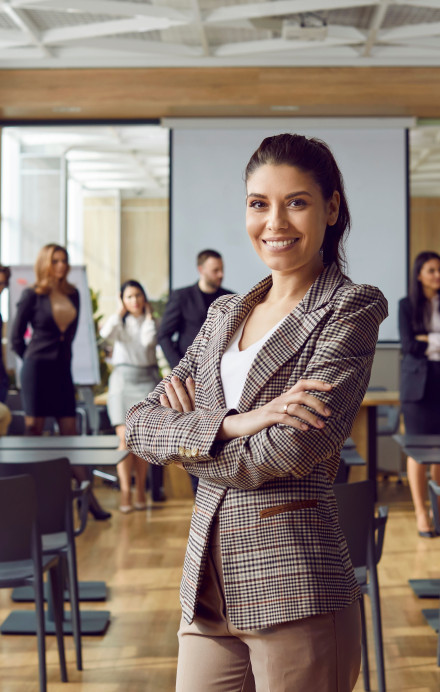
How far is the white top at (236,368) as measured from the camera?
139 centimetres

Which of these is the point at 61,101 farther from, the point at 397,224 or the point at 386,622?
the point at 386,622

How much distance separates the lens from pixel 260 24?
7.01 m

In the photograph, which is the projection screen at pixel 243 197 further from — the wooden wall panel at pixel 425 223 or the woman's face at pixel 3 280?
the wooden wall panel at pixel 425 223

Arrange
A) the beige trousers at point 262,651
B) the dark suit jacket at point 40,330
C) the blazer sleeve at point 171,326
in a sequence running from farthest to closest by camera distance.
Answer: the dark suit jacket at point 40,330
the blazer sleeve at point 171,326
the beige trousers at point 262,651

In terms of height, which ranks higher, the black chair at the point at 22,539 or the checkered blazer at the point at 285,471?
the checkered blazer at the point at 285,471

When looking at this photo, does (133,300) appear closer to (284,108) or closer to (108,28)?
(108,28)

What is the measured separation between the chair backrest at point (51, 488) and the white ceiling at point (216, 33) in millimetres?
4449

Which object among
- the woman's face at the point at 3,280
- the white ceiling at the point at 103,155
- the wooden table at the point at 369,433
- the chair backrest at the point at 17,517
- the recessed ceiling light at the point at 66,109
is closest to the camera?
the chair backrest at the point at 17,517

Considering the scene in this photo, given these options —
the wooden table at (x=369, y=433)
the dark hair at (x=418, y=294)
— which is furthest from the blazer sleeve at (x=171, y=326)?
the wooden table at (x=369, y=433)

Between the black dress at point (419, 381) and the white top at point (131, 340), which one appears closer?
the black dress at point (419, 381)

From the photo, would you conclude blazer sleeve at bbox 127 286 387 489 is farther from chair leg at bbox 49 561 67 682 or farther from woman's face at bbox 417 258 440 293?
woman's face at bbox 417 258 440 293

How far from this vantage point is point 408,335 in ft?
18.0

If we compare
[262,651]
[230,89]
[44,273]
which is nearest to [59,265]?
[44,273]

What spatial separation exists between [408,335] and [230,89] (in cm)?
336
